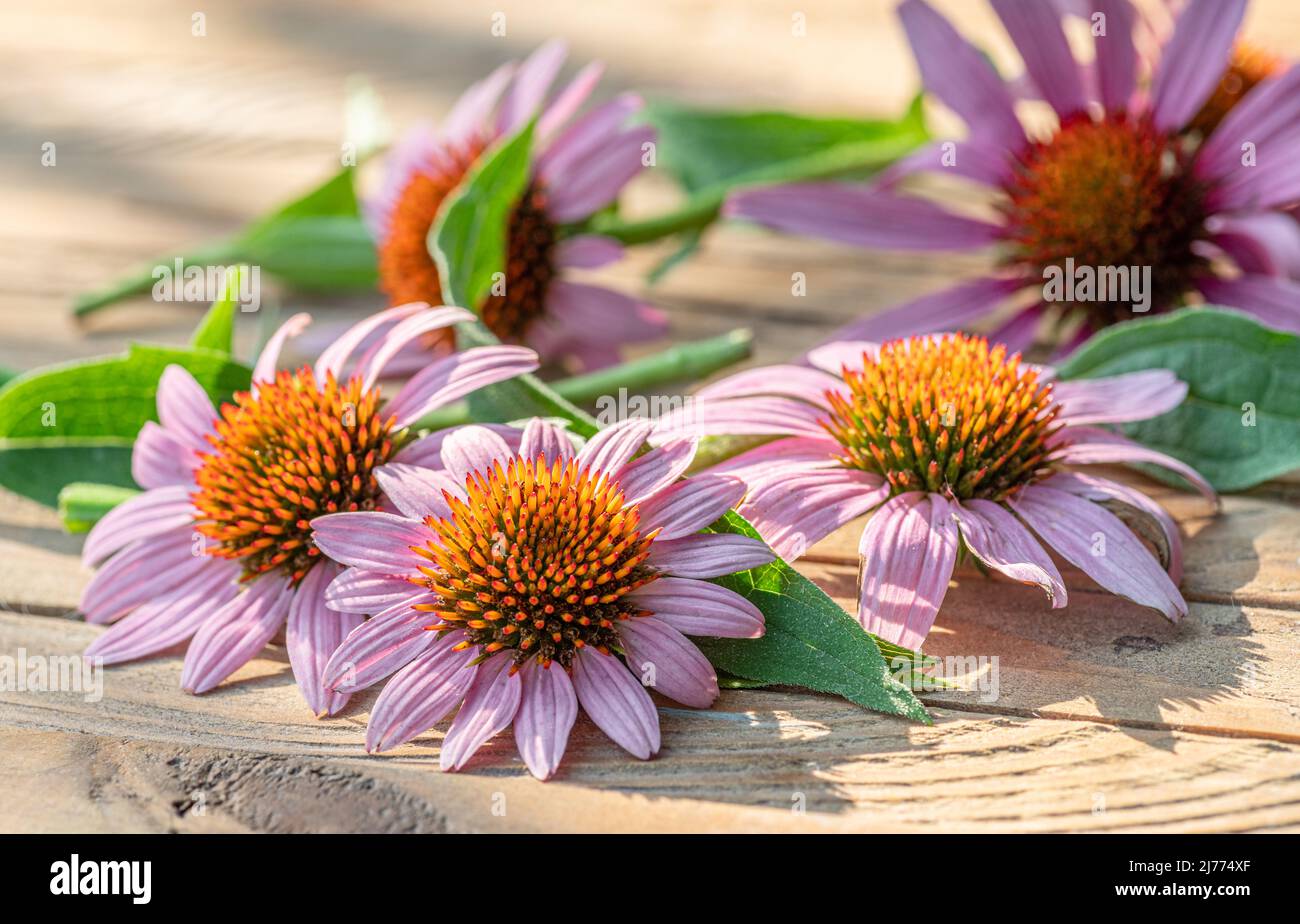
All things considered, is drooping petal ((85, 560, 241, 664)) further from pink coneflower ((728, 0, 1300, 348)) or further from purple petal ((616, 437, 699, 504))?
pink coneflower ((728, 0, 1300, 348))

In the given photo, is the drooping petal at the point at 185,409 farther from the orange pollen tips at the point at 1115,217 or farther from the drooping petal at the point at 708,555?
the orange pollen tips at the point at 1115,217

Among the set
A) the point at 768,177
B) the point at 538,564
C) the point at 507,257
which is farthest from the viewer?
the point at 768,177

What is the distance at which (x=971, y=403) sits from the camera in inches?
34.8

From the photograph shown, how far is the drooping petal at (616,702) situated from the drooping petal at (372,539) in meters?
0.12

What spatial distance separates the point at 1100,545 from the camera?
87 cm

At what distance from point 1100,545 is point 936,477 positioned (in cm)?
11

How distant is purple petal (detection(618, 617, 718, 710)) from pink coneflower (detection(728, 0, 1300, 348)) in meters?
0.43

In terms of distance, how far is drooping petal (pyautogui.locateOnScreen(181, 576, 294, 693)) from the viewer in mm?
900

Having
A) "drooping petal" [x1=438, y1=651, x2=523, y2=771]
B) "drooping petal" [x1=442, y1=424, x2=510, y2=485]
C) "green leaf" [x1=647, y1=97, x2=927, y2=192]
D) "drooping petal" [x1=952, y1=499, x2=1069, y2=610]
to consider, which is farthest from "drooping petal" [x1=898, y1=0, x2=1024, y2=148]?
"drooping petal" [x1=438, y1=651, x2=523, y2=771]

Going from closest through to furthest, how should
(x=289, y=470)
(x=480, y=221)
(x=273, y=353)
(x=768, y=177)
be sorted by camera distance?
(x=289, y=470) → (x=273, y=353) → (x=480, y=221) → (x=768, y=177)

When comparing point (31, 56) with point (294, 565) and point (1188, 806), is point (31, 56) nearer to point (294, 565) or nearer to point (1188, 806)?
point (294, 565)

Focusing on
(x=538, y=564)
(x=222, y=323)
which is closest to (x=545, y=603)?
(x=538, y=564)

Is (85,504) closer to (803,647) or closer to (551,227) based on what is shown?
(551,227)

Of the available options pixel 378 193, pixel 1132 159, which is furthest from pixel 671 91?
pixel 1132 159
